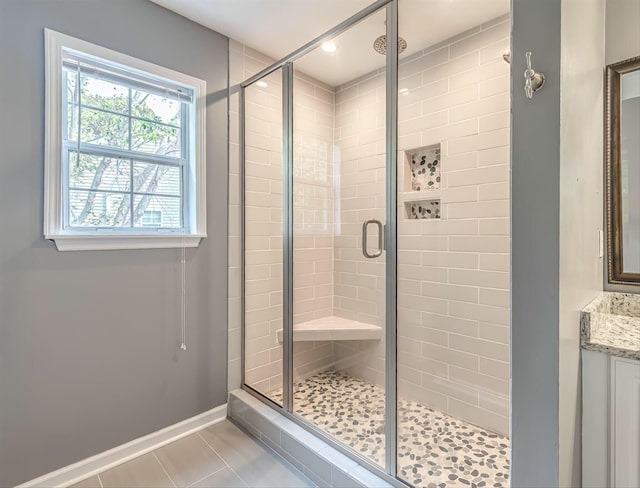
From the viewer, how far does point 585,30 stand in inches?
50.2

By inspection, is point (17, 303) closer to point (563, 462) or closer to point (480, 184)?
point (563, 462)

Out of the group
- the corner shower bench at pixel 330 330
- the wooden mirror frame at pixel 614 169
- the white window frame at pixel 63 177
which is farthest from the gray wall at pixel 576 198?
the white window frame at pixel 63 177

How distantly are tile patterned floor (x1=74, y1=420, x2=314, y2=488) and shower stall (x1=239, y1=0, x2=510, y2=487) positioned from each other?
28 centimetres

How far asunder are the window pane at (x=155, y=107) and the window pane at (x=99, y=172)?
1.05 ft

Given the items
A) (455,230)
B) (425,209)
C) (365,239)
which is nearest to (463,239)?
(455,230)

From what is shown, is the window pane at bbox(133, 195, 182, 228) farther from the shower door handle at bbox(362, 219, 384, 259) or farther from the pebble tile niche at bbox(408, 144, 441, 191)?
the pebble tile niche at bbox(408, 144, 441, 191)

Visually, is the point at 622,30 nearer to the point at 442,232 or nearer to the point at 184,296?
the point at 442,232

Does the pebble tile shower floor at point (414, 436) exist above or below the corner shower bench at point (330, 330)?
below

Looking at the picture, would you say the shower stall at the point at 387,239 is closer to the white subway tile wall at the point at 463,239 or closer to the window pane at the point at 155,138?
the white subway tile wall at the point at 463,239

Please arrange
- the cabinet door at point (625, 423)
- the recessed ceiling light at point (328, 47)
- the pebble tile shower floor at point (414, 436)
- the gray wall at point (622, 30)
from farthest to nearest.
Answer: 1. the recessed ceiling light at point (328, 47)
2. the pebble tile shower floor at point (414, 436)
3. the gray wall at point (622, 30)
4. the cabinet door at point (625, 423)

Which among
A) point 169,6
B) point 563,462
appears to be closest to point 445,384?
point 563,462

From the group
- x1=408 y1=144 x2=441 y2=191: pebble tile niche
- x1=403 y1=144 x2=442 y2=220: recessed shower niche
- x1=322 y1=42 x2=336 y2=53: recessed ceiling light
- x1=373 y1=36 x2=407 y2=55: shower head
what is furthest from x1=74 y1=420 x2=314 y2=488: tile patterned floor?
x1=322 y1=42 x2=336 y2=53: recessed ceiling light

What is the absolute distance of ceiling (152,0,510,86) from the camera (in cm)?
188

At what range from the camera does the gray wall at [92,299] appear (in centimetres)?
Result: 158
